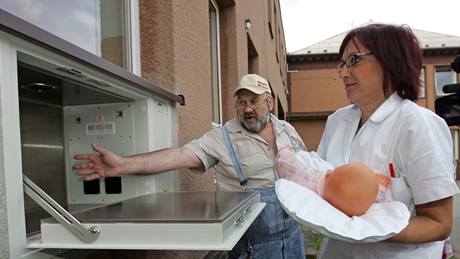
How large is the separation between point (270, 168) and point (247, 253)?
51cm

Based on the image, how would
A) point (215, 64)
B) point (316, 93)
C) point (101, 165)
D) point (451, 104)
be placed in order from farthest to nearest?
1. point (316, 93)
2. point (215, 64)
3. point (451, 104)
4. point (101, 165)

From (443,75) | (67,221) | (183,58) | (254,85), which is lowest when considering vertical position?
(67,221)

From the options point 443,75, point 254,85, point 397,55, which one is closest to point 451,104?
point 254,85

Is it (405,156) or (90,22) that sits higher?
(90,22)

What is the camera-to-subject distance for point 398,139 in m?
1.28

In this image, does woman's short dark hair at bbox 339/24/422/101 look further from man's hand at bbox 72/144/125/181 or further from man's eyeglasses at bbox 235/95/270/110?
Answer: man's eyeglasses at bbox 235/95/270/110

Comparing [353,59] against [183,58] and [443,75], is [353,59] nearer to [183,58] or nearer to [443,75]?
[183,58]

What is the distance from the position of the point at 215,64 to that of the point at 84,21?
97.5 inches

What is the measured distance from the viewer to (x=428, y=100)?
65.6 feet

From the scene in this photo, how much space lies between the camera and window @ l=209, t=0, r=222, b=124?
4418mm

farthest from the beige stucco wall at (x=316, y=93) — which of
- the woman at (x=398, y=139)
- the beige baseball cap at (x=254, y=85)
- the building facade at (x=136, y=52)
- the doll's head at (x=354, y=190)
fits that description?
the doll's head at (x=354, y=190)

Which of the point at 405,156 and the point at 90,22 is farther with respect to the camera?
the point at 90,22

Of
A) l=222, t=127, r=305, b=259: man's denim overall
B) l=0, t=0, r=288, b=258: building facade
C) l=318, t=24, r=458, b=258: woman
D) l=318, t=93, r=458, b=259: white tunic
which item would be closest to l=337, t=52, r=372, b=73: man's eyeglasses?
l=318, t=24, r=458, b=258: woman

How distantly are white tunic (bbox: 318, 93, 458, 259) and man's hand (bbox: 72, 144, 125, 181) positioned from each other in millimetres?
935
